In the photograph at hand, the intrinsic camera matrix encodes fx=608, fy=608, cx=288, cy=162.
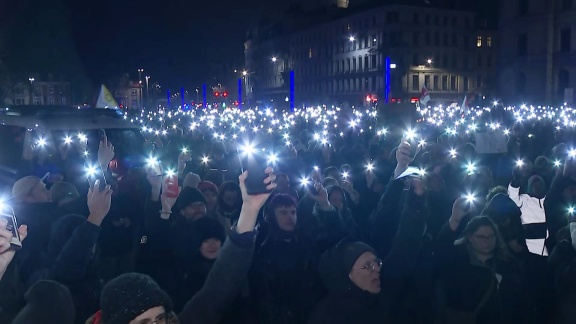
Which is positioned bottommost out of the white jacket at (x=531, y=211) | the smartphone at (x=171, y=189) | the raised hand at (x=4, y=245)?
the white jacket at (x=531, y=211)

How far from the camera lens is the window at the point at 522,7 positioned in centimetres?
5166

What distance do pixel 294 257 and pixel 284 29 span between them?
333 ft

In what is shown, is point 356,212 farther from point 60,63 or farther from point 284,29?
point 284,29

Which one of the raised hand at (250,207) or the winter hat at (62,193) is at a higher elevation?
the raised hand at (250,207)

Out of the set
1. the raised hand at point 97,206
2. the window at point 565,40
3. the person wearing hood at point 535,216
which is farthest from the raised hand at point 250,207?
the window at point 565,40

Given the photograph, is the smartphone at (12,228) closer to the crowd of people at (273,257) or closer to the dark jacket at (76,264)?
the crowd of people at (273,257)

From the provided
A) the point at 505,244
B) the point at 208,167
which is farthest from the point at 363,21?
the point at 505,244

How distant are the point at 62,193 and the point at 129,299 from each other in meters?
3.46

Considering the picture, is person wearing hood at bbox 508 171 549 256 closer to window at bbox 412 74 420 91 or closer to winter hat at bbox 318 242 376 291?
winter hat at bbox 318 242 376 291

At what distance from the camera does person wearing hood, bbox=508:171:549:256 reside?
709 centimetres

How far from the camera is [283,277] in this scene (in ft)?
14.7

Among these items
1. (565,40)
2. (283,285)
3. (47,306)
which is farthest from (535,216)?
(565,40)

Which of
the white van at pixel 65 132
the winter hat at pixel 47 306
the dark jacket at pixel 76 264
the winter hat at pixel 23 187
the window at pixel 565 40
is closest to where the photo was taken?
the winter hat at pixel 47 306

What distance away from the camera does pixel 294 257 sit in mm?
4660
